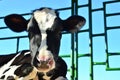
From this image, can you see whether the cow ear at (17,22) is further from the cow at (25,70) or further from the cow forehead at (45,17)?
the cow at (25,70)

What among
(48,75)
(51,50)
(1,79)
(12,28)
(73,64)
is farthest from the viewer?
(73,64)

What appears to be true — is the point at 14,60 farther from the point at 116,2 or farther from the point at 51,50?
the point at 116,2

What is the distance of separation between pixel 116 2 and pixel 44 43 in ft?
5.38

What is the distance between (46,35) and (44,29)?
3.9 inches

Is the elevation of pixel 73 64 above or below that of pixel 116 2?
below

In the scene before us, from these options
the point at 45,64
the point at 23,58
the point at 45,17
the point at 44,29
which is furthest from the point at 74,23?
the point at 45,64

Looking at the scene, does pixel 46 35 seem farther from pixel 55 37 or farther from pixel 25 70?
pixel 25 70

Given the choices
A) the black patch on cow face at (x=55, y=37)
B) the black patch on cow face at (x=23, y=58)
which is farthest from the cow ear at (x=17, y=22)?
the black patch on cow face at (x=55, y=37)

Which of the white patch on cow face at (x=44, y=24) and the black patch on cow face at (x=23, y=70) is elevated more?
the white patch on cow face at (x=44, y=24)

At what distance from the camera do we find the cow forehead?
3.60 meters

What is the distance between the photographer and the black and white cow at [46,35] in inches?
124

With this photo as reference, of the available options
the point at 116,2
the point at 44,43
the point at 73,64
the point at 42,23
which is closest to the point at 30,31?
the point at 42,23

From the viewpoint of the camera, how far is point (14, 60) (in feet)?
13.3

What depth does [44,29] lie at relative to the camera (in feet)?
11.6
